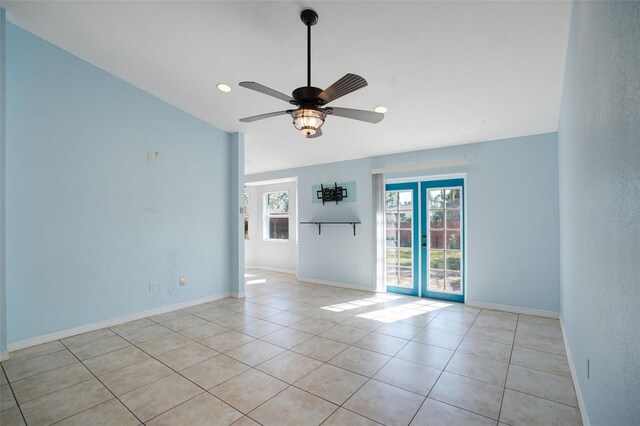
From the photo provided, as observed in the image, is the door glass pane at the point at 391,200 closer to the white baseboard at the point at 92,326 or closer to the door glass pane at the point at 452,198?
the door glass pane at the point at 452,198

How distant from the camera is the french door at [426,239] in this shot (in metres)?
4.95

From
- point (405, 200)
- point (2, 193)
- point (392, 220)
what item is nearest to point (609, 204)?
point (405, 200)

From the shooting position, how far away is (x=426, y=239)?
5191 millimetres

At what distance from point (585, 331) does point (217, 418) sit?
8.57ft

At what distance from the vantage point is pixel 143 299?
429cm

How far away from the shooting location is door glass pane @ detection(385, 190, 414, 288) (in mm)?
5430

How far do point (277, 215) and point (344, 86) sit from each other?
638cm

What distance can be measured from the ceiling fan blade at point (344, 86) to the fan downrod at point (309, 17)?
86 centimetres

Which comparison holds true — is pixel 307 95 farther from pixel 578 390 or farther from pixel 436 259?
pixel 436 259

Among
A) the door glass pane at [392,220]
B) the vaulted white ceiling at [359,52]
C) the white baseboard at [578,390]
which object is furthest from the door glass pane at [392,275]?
the white baseboard at [578,390]

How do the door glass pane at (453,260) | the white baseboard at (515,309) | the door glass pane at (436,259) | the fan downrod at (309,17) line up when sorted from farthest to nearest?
the door glass pane at (436,259), the door glass pane at (453,260), the white baseboard at (515,309), the fan downrod at (309,17)

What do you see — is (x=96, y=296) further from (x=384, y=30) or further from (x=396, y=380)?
(x=384, y=30)

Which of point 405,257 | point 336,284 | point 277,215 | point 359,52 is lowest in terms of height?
point 336,284

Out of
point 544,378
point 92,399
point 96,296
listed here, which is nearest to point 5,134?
point 96,296
